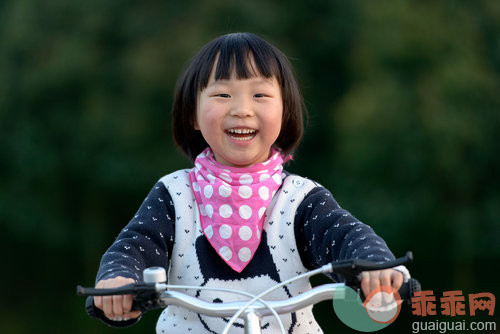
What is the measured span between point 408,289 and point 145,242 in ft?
2.17

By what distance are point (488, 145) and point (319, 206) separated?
20.9 feet

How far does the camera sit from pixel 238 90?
1.73 m

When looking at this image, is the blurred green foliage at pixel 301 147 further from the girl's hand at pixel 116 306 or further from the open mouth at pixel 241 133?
the girl's hand at pixel 116 306

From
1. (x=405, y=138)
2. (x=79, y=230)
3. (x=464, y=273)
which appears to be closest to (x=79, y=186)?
(x=79, y=230)

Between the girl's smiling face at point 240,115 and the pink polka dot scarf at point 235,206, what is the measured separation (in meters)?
0.05

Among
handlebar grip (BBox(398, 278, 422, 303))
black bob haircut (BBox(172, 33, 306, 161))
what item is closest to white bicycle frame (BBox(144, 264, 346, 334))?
handlebar grip (BBox(398, 278, 422, 303))

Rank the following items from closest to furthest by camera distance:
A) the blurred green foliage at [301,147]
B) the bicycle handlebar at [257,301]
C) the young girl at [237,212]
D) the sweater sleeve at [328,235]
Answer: the bicycle handlebar at [257,301], the sweater sleeve at [328,235], the young girl at [237,212], the blurred green foliage at [301,147]

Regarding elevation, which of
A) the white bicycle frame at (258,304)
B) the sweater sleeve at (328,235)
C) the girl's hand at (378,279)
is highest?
the sweater sleeve at (328,235)

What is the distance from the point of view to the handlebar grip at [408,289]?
1.33m

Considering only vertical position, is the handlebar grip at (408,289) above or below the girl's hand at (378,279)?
below

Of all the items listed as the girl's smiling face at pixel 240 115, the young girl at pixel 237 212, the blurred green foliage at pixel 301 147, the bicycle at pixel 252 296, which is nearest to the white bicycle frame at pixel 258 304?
the bicycle at pixel 252 296

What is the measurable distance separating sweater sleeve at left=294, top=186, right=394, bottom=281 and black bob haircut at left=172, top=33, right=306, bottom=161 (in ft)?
0.81

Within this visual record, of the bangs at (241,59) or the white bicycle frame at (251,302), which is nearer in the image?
the white bicycle frame at (251,302)

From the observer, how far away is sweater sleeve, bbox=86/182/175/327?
63.1 inches
